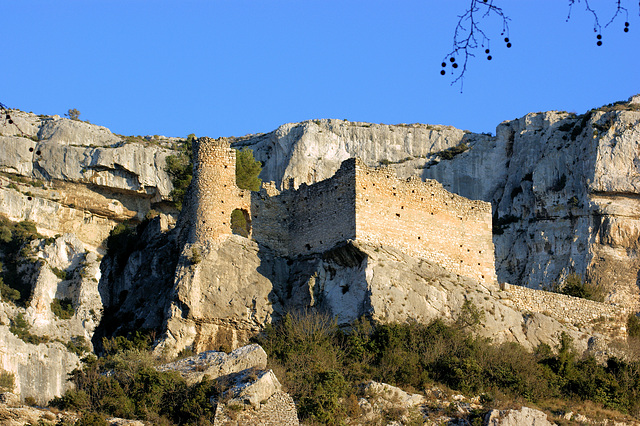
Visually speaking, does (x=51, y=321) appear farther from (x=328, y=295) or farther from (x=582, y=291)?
(x=582, y=291)

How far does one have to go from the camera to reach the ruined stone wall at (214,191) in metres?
36.8

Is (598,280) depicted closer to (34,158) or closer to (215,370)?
(215,370)

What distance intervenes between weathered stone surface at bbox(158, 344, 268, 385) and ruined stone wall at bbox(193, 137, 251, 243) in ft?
24.6

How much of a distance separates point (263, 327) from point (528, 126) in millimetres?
36659

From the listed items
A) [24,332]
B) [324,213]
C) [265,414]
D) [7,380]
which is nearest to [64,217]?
[24,332]

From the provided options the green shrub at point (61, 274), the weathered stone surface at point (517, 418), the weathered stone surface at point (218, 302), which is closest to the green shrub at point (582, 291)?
the weathered stone surface at point (517, 418)

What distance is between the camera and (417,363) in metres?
32.4

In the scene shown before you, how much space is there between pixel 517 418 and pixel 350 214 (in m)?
10.4

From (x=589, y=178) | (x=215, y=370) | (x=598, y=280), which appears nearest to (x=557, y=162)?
(x=589, y=178)

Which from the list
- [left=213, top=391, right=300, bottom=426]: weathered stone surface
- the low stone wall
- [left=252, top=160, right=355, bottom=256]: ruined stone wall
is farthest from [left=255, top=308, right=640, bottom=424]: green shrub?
[left=252, top=160, right=355, bottom=256]: ruined stone wall

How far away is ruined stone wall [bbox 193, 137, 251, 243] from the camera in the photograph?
1447 inches

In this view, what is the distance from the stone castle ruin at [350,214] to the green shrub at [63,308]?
Answer: 12.0m

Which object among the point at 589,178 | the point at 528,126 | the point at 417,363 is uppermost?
the point at 528,126

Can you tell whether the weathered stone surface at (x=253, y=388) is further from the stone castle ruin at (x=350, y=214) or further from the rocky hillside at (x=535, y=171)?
the rocky hillside at (x=535, y=171)
